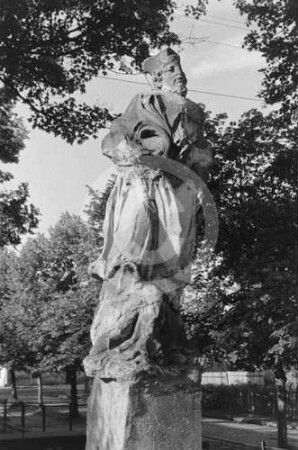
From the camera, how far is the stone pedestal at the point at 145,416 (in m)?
4.02

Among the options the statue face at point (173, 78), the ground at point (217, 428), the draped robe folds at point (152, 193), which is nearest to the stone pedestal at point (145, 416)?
the draped robe folds at point (152, 193)

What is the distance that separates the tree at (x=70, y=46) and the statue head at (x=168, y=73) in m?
5.48

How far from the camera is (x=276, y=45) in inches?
455

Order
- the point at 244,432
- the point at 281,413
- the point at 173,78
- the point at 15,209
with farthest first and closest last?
the point at 244,432 → the point at 281,413 → the point at 15,209 → the point at 173,78

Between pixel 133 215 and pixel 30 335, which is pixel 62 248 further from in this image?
pixel 133 215

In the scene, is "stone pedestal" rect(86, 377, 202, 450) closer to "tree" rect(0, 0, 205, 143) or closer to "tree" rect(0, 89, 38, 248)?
"tree" rect(0, 0, 205, 143)

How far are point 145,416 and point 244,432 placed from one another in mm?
15801

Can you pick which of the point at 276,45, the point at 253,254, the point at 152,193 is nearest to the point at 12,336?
the point at 253,254

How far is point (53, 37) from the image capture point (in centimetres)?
1123

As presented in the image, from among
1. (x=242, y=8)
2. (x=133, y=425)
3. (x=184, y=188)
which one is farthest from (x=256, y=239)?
(x=133, y=425)

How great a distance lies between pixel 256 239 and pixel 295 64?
3214mm

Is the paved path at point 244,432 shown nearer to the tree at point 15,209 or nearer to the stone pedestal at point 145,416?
the tree at point 15,209

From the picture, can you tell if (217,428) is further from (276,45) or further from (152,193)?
(152,193)

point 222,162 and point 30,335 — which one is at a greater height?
point 222,162
